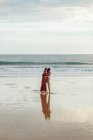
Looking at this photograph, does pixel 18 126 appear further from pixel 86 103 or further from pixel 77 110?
pixel 86 103

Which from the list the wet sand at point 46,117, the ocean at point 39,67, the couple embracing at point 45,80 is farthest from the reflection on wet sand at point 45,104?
the ocean at point 39,67

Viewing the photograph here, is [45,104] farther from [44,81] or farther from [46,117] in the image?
[44,81]

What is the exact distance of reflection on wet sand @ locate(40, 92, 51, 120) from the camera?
512 inches

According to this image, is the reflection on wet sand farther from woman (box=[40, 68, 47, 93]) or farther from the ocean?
the ocean

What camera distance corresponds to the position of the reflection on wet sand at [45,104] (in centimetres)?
1300

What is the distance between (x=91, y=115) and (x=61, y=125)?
1.86m

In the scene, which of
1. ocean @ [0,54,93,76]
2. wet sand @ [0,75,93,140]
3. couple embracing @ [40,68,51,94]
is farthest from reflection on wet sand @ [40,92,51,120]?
ocean @ [0,54,93,76]

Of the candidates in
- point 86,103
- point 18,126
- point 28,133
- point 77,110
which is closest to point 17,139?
point 28,133

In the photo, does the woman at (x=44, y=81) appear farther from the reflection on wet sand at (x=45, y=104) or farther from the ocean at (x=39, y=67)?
the ocean at (x=39, y=67)

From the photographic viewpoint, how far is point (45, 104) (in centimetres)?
1555

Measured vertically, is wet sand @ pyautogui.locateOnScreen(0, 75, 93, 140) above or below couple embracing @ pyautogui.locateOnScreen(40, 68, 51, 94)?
below

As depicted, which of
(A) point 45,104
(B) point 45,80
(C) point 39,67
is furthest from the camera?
(C) point 39,67

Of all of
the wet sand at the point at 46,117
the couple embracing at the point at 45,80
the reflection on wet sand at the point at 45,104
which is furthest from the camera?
the couple embracing at the point at 45,80

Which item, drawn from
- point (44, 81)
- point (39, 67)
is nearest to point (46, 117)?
point (44, 81)
